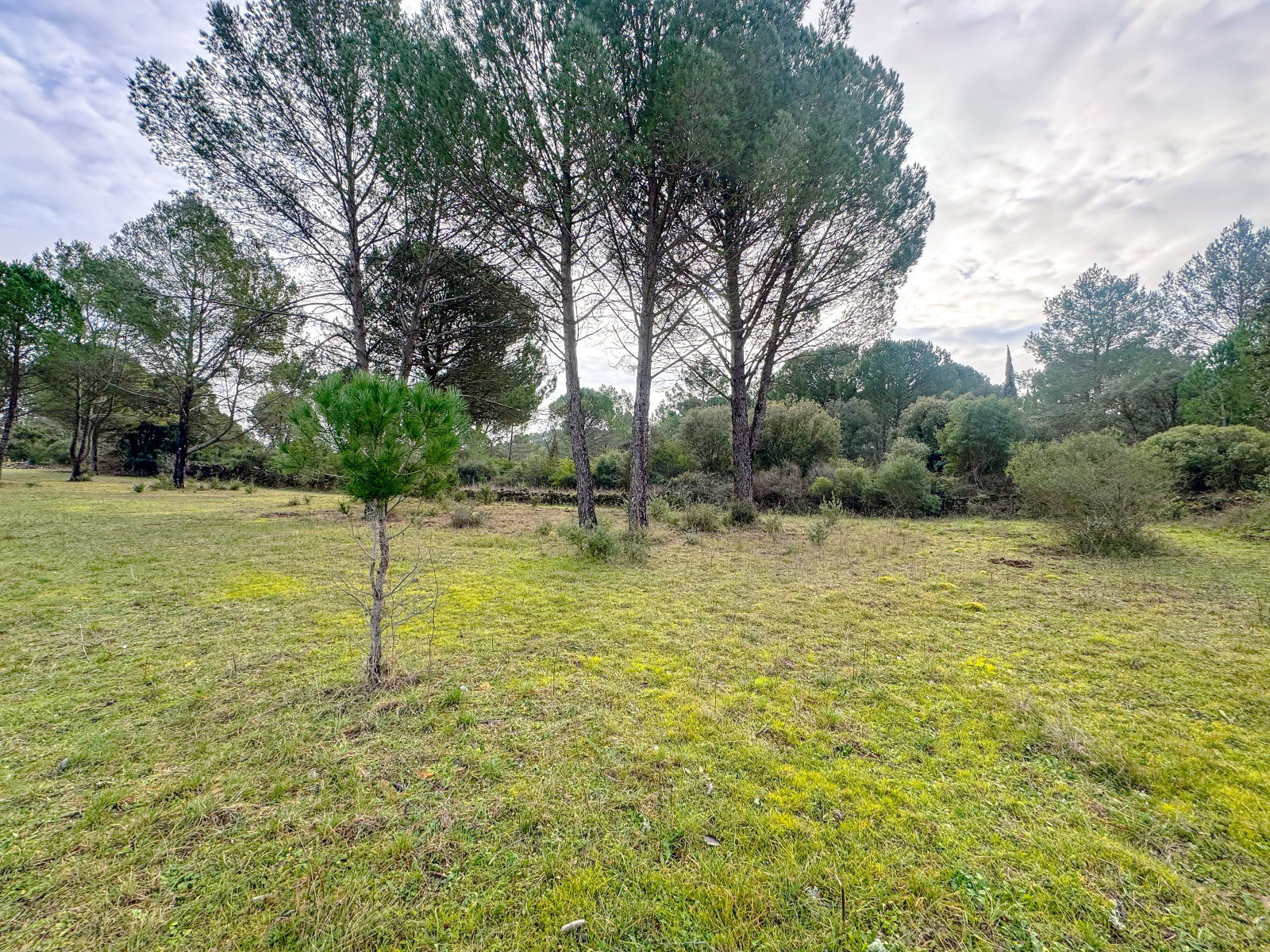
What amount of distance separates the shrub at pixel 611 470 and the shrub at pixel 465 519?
21.7ft

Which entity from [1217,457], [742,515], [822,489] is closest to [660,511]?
[742,515]

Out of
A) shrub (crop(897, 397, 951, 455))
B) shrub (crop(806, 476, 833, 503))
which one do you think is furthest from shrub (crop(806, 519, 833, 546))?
shrub (crop(897, 397, 951, 455))

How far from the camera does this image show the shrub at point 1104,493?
265 inches

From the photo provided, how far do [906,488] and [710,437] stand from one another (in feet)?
21.5

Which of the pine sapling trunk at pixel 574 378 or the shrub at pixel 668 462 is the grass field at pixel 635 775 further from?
the shrub at pixel 668 462

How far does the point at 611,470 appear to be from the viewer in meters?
17.4

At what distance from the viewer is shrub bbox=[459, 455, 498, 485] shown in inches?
731

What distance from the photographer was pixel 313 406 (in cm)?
254

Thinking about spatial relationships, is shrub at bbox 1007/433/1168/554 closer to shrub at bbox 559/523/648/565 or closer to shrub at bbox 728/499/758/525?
shrub at bbox 728/499/758/525

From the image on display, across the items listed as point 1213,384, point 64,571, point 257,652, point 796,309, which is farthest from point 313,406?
point 1213,384

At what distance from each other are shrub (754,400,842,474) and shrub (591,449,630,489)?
191 inches

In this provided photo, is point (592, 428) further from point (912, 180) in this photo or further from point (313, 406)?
point (313, 406)

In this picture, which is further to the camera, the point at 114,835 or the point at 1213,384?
the point at 1213,384

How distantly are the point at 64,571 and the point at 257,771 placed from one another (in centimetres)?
584
